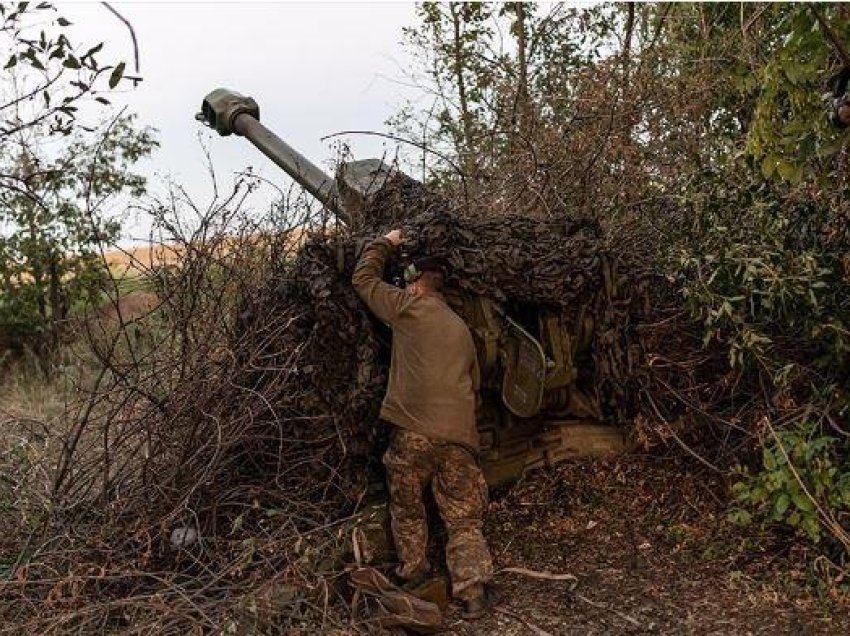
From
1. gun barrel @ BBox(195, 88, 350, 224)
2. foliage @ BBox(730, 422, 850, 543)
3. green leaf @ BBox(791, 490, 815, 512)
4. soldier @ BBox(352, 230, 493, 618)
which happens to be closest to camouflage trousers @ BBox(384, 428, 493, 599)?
soldier @ BBox(352, 230, 493, 618)

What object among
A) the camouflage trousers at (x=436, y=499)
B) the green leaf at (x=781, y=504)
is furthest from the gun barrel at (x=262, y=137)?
the green leaf at (x=781, y=504)

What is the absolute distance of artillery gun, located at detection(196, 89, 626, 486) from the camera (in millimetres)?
5445

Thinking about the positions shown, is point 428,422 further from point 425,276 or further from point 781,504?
point 781,504

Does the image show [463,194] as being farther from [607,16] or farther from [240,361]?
[607,16]

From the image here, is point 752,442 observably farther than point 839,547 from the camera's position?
Yes

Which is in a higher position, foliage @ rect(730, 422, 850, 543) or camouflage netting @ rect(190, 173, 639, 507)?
camouflage netting @ rect(190, 173, 639, 507)

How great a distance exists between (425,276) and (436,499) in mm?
1174

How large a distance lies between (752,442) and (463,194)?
2.65 metres

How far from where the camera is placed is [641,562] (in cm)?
538

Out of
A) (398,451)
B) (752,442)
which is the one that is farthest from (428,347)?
(752,442)

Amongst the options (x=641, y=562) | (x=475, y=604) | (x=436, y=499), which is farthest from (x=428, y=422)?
(x=641, y=562)

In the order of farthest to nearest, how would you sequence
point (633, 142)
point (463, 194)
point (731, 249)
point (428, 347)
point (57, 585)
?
point (633, 142)
point (463, 194)
point (731, 249)
point (428, 347)
point (57, 585)

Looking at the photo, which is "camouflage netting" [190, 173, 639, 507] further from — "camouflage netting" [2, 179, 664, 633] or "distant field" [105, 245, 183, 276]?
"distant field" [105, 245, 183, 276]

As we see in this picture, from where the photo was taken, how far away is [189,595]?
4.72 meters
